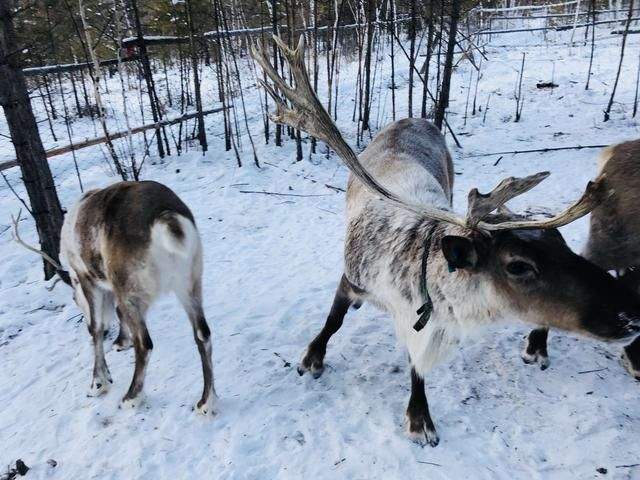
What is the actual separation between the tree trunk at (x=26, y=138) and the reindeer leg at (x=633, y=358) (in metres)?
5.42

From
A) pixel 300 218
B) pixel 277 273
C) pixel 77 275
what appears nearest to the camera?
pixel 77 275

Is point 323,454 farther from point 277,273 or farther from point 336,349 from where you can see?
point 277,273

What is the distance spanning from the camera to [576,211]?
73.8 inches

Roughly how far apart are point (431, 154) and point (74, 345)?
379cm

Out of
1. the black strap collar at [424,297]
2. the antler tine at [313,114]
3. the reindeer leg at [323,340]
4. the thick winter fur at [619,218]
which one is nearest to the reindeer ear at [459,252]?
the black strap collar at [424,297]

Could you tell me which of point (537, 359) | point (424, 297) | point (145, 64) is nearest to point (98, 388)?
point (424, 297)

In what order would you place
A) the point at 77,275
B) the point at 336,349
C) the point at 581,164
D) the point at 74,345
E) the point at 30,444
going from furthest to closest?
the point at 581,164
the point at 74,345
the point at 336,349
the point at 77,275
the point at 30,444

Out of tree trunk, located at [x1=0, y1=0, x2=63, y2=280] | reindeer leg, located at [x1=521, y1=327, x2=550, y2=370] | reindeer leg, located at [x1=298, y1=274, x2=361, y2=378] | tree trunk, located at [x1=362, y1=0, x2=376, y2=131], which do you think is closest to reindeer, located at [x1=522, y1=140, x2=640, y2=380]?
reindeer leg, located at [x1=521, y1=327, x2=550, y2=370]

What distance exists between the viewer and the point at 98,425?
9.54 ft

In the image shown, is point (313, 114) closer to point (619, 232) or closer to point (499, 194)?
point (499, 194)

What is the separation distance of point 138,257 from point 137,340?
0.61 meters

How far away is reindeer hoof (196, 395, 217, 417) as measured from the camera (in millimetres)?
2922

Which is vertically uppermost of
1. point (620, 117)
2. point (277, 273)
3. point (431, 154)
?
point (431, 154)

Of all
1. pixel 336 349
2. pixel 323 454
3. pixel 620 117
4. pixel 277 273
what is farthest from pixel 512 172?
pixel 323 454
